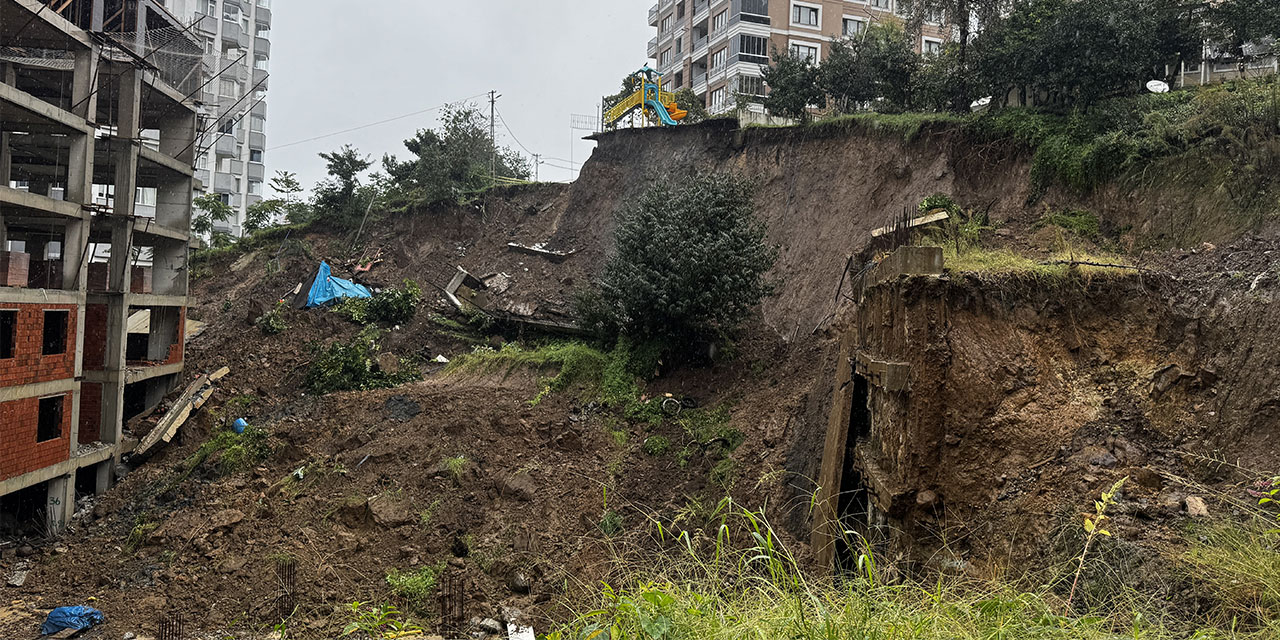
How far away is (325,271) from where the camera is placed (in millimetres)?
25219

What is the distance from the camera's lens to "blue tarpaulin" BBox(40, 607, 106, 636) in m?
10.9

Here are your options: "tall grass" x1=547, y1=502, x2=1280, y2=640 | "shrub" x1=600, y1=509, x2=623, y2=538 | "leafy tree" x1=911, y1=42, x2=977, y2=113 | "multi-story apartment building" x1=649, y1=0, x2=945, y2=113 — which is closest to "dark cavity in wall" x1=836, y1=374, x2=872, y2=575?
"shrub" x1=600, y1=509, x2=623, y2=538

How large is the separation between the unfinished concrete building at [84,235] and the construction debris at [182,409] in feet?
2.18

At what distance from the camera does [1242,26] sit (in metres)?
14.6

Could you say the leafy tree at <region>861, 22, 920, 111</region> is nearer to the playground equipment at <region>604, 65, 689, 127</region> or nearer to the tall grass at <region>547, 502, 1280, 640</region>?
the playground equipment at <region>604, 65, 689, 127</region>

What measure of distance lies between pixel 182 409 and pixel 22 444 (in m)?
4.19

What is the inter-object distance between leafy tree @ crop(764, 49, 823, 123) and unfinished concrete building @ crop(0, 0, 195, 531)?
1675cm

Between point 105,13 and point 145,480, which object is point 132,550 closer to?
point 145,480

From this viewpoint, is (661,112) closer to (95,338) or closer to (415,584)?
(95,338)

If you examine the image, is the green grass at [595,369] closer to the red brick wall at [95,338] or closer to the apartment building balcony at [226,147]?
the red brick wall at [95,338]

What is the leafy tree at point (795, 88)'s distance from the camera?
23.1 m

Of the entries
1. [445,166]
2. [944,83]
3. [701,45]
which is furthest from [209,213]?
[944,83]

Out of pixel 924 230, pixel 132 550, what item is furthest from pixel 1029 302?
pixel 132 550

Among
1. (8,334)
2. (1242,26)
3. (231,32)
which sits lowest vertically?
(8,334)
